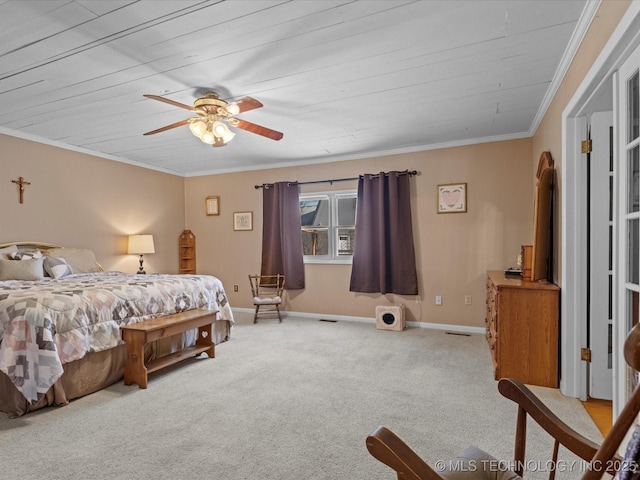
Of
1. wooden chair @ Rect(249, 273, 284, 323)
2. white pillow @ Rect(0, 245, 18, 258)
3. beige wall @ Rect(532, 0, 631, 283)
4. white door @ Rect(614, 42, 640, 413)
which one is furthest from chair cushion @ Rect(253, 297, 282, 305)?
white door @ Rect(614, 42, 640, 413)

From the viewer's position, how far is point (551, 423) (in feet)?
3.59

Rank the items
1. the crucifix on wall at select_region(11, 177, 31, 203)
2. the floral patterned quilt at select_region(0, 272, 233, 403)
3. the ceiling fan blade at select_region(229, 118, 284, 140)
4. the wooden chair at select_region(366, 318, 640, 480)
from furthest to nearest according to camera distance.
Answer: the crucifix on wall at select_region(11, 177, 31, 203), the ceiling fan blade at select_region(229, 118, 284, 140), the floral patterned quilt at select_region(0, 272, 233, 403), the wooden chair at select_region(366, 318, 640, 480)

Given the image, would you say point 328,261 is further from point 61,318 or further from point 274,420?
point 61,318

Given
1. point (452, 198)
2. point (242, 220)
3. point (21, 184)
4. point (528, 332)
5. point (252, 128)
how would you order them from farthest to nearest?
point (242, 220) < point (452, 198) < point (21, 184) < point (252, 128) < point (528, 332)

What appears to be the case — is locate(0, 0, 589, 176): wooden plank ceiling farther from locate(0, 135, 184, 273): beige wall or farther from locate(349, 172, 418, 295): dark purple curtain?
locate(349, 172, 418, 295): dark purple curtain

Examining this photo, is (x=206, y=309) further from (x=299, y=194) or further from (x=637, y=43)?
(x=637, y=43)

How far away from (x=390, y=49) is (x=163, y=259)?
4945 millimetres

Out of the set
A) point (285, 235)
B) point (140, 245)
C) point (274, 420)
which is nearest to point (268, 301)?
point (285, 235)

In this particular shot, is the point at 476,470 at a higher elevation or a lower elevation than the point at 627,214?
lower

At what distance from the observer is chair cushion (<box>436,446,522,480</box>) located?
1128mm

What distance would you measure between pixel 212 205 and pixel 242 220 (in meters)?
0.66

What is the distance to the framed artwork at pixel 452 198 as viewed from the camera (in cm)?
462

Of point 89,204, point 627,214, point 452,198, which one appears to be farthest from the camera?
point 89,204

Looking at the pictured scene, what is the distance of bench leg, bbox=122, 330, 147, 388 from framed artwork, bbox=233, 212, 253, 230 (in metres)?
3.17
